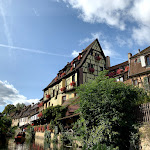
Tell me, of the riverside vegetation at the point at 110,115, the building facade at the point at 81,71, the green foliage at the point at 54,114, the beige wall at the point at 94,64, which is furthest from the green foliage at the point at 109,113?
the beige wall at the point at 94,64

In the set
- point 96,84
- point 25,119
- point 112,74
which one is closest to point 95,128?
point 96,84

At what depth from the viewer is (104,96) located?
9938 mm

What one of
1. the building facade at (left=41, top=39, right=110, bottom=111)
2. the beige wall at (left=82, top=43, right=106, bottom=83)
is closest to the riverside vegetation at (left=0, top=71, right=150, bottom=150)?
the building facade at (left=41, top=39, right=110, bottom=111)

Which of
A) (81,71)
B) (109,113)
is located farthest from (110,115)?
(81,71)

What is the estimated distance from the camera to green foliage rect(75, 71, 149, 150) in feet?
30.0

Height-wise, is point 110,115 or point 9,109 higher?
point 110,115

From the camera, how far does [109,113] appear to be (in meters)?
9.58

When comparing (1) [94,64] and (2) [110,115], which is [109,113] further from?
(1) [94,64]

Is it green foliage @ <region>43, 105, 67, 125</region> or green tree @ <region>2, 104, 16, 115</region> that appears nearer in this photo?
green foliage @ <region>43, 105, 67, 125</region>

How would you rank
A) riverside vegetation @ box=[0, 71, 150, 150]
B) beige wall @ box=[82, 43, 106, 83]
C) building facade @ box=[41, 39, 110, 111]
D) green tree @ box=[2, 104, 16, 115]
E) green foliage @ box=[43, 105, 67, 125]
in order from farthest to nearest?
green tree @ box=[2, 104, 16, 115], beige wall @ box=[82, 43, 106, 83], building facade @ box=[41, 39, 110, 111], green foliage @ box=[43, 105, 67, 125], riverside vegetation @ box=[0, 71, 150, 150]

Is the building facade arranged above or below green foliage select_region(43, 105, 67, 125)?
above

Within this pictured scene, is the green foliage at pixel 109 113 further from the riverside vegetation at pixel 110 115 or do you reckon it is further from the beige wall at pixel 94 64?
the beige wall at pixel 94 64

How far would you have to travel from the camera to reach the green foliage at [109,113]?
30.0 feet

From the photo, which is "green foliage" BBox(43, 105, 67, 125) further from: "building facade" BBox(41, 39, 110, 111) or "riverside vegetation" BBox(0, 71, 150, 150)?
"riverside vegetation" BBox(0, 71, 150, 150)
